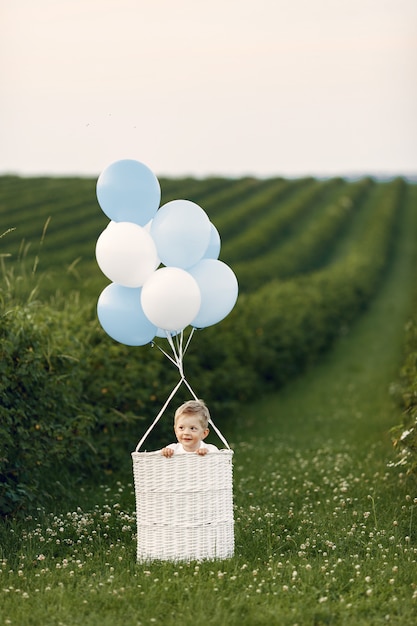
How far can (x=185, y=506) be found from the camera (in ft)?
18.4

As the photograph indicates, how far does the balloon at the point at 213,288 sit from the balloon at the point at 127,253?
359 millimetres

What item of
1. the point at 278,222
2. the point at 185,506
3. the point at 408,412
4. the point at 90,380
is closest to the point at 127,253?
the point at 185,506

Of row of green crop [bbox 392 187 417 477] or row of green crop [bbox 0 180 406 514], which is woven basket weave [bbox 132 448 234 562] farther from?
row of green crop [bbox 392 187 417 477]

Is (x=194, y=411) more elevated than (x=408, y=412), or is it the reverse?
(x=408, y=412)

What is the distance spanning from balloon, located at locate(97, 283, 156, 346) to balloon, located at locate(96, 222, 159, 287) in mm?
169

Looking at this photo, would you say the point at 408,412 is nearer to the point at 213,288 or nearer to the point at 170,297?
the point at 213,288

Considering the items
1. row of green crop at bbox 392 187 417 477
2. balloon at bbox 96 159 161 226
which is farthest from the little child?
row of green crop at bbox 392 187 417 477

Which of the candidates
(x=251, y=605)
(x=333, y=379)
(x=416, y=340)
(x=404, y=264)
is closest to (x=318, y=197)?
(x=404, y=264)

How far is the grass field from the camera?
186 inches

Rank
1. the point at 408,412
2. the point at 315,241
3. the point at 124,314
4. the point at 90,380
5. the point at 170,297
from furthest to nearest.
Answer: the point at 315,241 < the point at 90,380 < the point at 408,412 < the point at 124,314 < the point at 170,297

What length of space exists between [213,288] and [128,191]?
854mm

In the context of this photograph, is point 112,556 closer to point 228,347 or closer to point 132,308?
point 132,308

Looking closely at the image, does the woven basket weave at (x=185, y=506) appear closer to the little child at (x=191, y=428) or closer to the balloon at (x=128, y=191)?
the little child at (x=191, y=428)

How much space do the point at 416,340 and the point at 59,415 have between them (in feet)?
20.4
